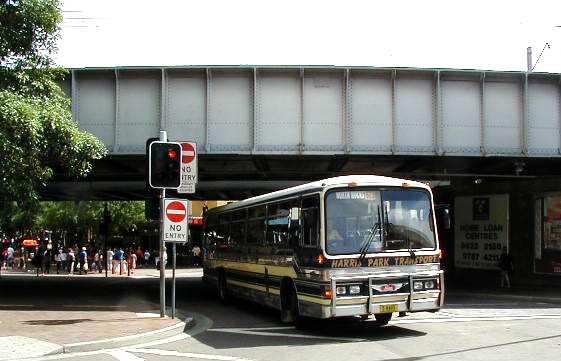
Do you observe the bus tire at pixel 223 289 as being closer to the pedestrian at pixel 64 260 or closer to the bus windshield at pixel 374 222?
the bus windshield at pixel 374 222

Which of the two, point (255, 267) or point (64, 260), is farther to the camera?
point (64, 260)

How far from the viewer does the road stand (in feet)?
34.2

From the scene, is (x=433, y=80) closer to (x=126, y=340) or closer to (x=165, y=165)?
(x=165, y=165)

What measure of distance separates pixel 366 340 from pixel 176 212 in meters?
5.43

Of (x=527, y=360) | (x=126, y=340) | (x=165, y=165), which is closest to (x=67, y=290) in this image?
(x=165, y=165)

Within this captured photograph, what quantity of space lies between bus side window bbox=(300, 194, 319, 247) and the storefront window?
651 inches

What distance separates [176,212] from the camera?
49.4 ft

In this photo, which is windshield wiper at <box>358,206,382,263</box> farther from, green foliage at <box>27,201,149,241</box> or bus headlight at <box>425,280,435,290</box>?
green foliage at <box>27,201,149,241</box>

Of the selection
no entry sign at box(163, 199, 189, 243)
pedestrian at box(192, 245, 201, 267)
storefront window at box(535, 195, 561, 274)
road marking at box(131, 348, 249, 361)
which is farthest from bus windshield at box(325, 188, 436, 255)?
pedestrian at box(192, 245, 201, 267)

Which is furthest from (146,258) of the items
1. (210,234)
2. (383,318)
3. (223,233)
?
(383,318)

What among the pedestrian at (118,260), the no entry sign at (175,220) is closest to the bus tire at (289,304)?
the no entry sign at (175,220)

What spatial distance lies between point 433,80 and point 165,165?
10.9 metres

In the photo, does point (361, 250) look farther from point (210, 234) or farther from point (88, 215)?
point (88, 215)

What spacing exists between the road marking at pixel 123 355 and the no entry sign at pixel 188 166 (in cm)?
544
